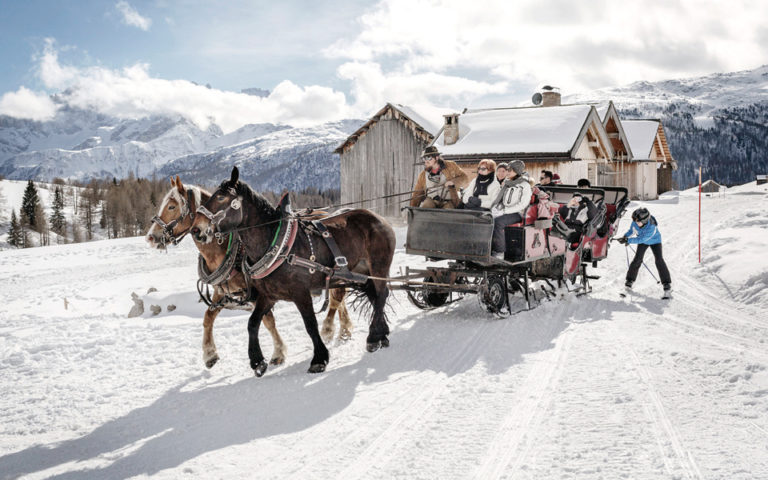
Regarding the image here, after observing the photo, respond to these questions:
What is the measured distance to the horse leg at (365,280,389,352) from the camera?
6.46 meters

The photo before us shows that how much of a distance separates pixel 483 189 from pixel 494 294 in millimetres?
1555

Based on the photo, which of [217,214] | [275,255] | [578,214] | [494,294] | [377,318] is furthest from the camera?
[578,214]

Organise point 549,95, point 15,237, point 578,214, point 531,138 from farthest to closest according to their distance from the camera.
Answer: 1. point 15,237
2. point 549,95
3. point 531,138
4. point 578,214

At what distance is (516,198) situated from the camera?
7535 mm

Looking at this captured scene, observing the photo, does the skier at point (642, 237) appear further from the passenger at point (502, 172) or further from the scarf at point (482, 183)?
the scarf at point (482, 183)

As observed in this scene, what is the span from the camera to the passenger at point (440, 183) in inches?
316

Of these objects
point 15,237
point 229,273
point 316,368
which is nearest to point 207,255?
point 229,273

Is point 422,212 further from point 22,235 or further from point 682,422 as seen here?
point 22,235

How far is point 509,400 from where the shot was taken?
4625 millimetres

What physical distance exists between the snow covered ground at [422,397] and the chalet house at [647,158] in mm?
28372

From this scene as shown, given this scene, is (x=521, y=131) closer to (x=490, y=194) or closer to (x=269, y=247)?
(x=490, y=194)

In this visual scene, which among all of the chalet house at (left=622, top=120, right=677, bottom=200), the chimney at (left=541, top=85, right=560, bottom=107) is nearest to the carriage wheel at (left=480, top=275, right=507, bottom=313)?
the chimney at (left=541, top=85, right=560, bottom=107)

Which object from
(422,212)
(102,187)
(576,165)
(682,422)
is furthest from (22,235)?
(682,422)

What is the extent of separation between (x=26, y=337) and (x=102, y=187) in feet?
340
